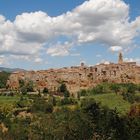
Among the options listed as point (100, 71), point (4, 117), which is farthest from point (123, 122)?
point (100, 71)

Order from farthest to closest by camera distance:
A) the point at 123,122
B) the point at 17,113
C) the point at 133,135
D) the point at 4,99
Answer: the point at 4,99 → the point at 17,113 → the point at 123,122 → the point at 133,135

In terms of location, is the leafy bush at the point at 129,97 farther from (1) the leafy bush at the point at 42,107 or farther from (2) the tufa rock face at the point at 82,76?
(1) the leafy bush at the point at 42,107

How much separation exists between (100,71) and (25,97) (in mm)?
16640

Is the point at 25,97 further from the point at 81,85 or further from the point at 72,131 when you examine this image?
the point at 72,131

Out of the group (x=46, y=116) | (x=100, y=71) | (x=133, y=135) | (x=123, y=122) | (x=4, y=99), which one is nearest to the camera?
(x=133, y=135)

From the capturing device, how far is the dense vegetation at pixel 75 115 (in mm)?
40531

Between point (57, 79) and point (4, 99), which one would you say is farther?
point (57, 79)

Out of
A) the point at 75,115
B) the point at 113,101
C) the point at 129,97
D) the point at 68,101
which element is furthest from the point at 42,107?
the point at 75,115

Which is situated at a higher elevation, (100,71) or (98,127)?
(100,71)

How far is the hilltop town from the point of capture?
80688 mm

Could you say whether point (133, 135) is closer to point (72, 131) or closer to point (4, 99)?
point (72, 131)

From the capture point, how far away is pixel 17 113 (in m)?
67.0

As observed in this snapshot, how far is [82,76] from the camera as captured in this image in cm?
8250

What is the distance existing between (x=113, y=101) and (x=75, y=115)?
1912 centimetres
